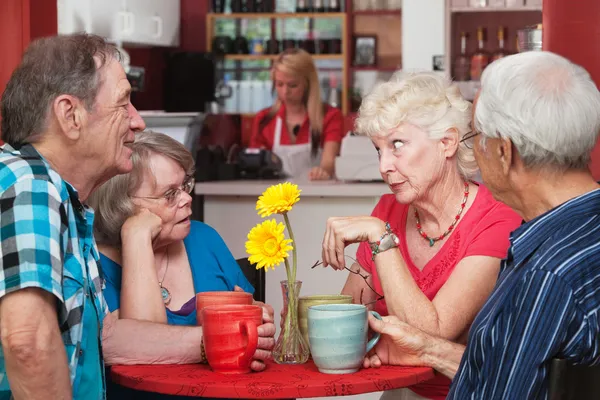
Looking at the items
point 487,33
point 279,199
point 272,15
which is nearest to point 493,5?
point 487,33

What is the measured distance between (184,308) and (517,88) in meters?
1.09

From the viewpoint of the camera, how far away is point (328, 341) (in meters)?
1.82

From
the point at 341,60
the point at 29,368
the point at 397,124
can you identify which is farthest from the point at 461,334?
the point at 341,60

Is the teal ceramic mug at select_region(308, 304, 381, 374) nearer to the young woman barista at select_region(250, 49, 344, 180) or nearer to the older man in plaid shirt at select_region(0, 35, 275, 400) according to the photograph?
the older man in plaid shirt at select_region(0, 35, 275, 400)

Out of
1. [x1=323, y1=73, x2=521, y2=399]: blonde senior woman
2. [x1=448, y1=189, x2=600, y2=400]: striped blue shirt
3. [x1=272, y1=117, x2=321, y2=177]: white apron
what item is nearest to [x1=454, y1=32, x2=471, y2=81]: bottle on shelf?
[x1=272, y1=117, x2=321, y2=177]: white apron

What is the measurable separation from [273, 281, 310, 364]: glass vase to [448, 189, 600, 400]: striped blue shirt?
1.66ft

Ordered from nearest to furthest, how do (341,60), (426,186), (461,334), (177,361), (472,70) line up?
(177,361) < (461,334) < (426,186) < (472,70) < (341,60)

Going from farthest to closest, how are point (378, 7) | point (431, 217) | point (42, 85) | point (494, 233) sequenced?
point (378, 7) → point (431, 217) → point (494, 233) → point (42, 85)

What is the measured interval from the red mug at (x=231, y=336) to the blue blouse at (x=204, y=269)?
410mm

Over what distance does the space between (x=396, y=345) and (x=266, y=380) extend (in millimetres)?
309

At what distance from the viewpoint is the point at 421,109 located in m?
2.23

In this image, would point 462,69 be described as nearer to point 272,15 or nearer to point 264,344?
point 272,15

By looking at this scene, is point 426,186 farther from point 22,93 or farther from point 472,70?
point 472,70

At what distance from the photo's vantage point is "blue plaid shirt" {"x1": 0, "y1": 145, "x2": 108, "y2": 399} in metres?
1.51
